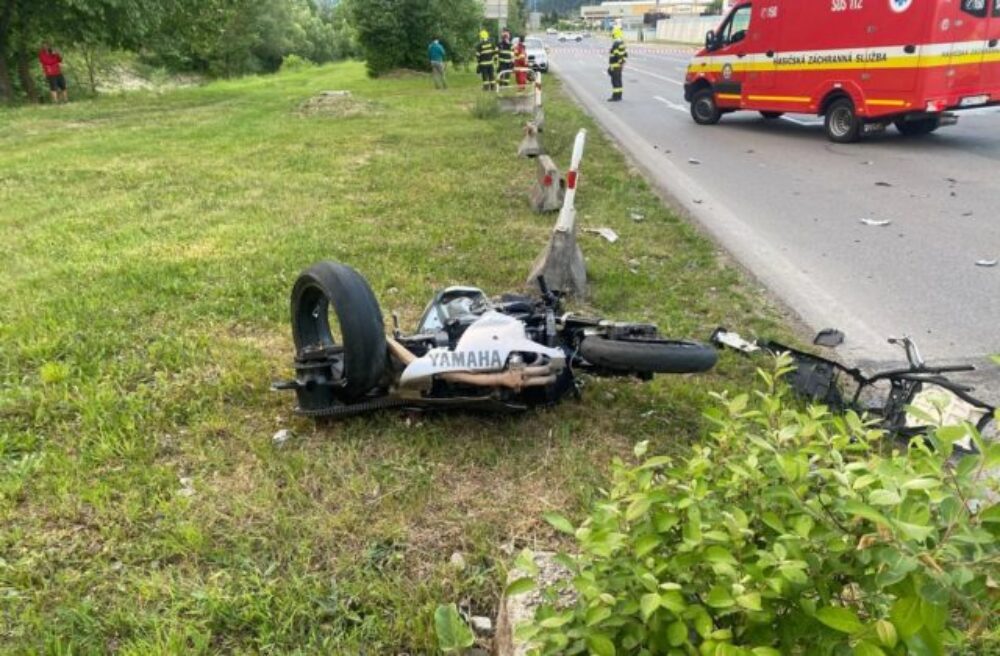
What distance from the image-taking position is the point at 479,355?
3.21m

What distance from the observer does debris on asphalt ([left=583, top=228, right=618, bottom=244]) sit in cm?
682

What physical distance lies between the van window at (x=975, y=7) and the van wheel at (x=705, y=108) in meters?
4.91

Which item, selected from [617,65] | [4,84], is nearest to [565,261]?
[617,65]

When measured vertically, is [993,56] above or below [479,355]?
above

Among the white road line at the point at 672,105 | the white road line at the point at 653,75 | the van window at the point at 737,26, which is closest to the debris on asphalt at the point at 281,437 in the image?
the van window at the point at 737,26

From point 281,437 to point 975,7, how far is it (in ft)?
41.4

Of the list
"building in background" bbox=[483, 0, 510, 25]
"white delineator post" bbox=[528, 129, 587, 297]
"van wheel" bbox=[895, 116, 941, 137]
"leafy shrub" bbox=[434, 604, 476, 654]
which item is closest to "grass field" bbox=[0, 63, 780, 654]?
"white delineator post" bbox=[528, 129, 587, 297]

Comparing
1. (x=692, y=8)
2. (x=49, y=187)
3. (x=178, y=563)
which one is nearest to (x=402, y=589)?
(x=178, y=563)

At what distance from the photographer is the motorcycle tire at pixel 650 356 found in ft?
10.8

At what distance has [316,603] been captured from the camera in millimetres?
2434

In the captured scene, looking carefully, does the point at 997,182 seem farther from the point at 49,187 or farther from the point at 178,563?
the point at 49,187

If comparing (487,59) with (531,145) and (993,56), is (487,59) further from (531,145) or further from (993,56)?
(993,56)

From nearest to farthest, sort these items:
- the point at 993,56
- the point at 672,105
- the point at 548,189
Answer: the point at 548,189, the point at 993,56, the point at 672,105

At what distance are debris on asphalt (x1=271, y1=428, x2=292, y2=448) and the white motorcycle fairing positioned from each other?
642 millimetres
